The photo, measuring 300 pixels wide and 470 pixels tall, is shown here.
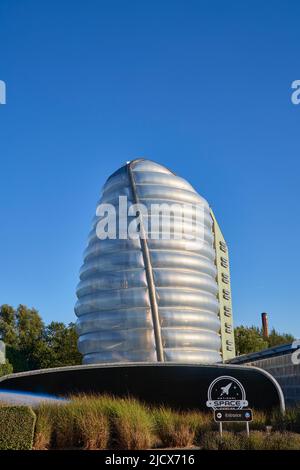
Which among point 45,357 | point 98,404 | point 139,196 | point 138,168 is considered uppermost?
point 138,168

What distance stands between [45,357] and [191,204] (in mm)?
27908

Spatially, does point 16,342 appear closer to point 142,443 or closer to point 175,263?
point 175,263

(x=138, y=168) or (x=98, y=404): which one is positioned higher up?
(x=138, y=168)

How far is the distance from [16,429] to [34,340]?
5427cm

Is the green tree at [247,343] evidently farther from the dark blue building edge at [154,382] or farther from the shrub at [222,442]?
the shrub at [222,442]

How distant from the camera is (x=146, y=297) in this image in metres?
39.9

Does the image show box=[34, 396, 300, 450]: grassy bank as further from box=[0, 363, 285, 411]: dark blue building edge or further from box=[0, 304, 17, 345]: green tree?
box=[0, 304, 17, 345]: green tree

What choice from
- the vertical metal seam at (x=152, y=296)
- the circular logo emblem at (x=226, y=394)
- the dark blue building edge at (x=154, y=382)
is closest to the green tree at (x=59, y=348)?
the vertical metal seam at (x=152, y=296)

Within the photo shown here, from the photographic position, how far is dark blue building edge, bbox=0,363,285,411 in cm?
2253

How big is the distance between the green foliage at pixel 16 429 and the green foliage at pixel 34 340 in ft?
159

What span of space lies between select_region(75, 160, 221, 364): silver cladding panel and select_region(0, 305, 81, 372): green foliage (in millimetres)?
21080

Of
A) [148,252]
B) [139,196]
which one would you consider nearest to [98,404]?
[148,252]

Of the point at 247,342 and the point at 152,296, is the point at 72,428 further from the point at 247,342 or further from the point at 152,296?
the point at 247,342

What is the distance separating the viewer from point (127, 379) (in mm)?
22969
